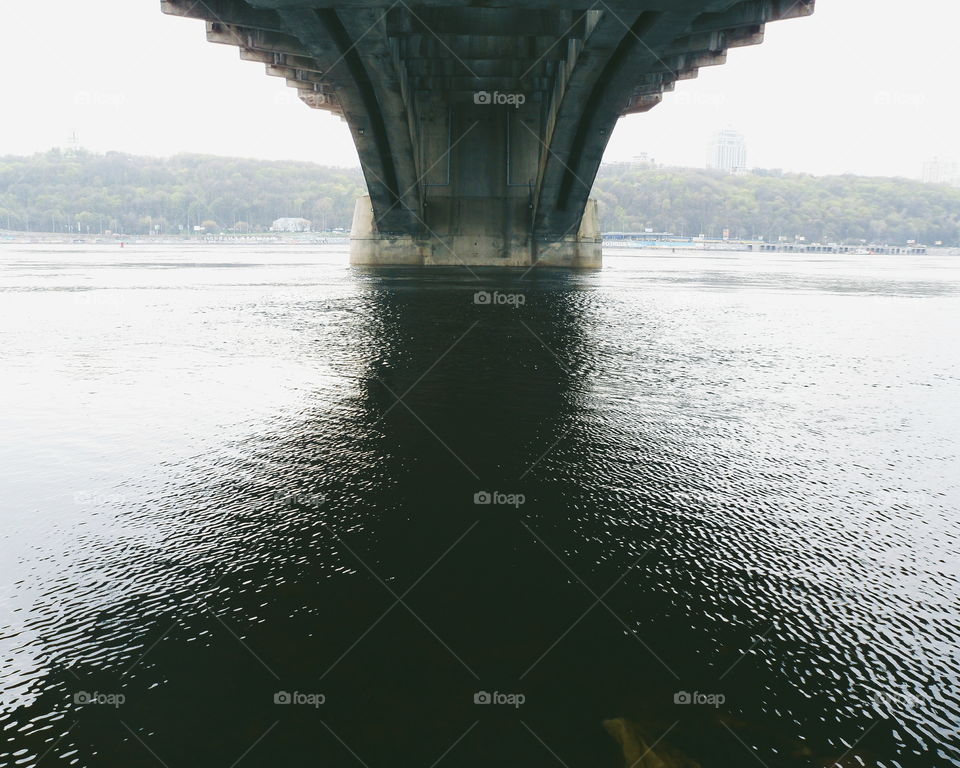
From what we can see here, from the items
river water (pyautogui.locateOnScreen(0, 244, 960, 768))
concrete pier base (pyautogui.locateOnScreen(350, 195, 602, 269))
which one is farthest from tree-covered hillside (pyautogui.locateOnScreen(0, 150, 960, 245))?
river water (pyautogui.locateOnScreen(0, 244, 960, 768))

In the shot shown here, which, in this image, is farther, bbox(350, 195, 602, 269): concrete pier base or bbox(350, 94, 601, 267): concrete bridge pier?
bbox(350, 195, 602, 269): concrete pier base

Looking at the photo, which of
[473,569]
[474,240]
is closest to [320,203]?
[474,240]

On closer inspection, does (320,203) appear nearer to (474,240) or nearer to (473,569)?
(474,240)

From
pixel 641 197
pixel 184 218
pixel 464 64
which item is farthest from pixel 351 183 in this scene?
pixel 464 64

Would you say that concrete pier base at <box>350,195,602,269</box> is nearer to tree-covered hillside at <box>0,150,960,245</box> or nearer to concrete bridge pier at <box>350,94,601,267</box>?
concrete bridge pier at <box>350,94,601,267</box>

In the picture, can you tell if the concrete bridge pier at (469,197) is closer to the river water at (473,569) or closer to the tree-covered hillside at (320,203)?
the river water at (473,569)

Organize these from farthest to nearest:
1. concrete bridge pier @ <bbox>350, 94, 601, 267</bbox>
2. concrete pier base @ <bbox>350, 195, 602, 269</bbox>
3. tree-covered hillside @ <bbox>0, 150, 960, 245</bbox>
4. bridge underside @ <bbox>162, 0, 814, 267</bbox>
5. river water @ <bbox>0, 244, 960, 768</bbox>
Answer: tree-covered hillside @ <bbox>0, 150, 960, 245</bbox> → concrete pier base @ <bbox>350, 195, 602, 269</bbox> → concrete bridge pier @ <bbox>350, 94, 601, 267</bbox> → bridge underside @ <bbox>162, 0, 814, 267</bbox> → river water @ <bbox>0, 244, 960, 768</bbox>
